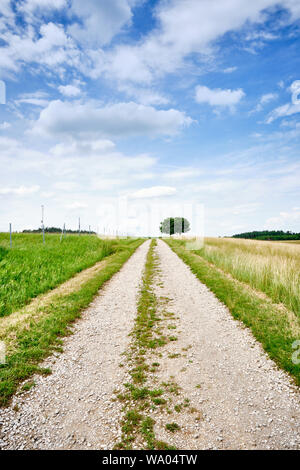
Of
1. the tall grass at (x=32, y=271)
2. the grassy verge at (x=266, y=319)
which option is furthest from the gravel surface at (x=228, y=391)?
the tall grass at (x=32, y=271)

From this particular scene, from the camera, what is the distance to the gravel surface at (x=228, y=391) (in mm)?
3686

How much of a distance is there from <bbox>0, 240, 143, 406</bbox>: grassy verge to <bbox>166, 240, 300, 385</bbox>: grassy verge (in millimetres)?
5011

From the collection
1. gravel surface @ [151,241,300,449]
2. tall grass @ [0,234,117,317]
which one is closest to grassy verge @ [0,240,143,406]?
tall grass @ [0,234,117,317]

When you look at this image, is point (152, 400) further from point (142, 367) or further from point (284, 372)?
point (284, 372)

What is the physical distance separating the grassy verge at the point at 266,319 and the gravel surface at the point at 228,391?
21cm

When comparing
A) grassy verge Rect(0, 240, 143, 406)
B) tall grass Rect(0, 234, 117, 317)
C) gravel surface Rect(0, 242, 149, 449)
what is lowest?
gravel surface Rect(0, 242, 149, 449)

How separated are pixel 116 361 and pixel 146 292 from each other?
18.3 feet

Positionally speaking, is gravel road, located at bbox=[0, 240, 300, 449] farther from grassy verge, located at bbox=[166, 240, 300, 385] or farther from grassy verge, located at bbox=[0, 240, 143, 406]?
grassy verge, located at bbox=[0, 240, 143, 406]

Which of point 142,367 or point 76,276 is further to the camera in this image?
point 76,276

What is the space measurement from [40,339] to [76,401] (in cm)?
267

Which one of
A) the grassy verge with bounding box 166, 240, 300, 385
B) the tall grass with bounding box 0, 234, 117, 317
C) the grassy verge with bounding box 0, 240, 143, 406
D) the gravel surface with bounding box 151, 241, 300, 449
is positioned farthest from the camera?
the tall grass with bounding box 0, 234, 117, 317

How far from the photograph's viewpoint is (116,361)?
5797 mm

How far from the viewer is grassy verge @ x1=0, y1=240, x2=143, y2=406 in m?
5.16
